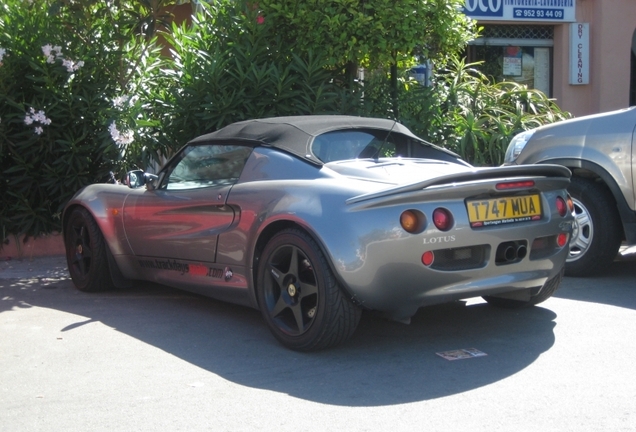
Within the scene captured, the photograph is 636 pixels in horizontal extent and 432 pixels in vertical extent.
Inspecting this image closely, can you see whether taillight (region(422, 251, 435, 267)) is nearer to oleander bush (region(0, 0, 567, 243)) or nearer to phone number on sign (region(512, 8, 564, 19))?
oleander bush (region(0, 0, 567, 243))

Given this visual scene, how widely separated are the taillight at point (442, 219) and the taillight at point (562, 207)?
946 mm

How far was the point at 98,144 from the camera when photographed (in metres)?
8.92

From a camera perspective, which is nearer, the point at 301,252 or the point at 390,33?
the point at 301,252

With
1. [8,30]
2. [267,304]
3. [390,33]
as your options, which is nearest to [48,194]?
[8,30]

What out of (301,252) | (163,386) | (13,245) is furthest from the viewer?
(13,245)

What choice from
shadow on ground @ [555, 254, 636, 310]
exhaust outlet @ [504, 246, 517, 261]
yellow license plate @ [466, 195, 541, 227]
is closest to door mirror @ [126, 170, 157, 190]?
yellow license plate @ [466, 195, 541, 227]

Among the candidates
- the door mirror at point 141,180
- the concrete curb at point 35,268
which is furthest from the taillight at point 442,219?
the concrete curb at point 35,268

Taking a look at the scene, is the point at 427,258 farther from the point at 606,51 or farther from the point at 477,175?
the point at 606,51

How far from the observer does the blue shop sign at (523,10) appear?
46.2ft

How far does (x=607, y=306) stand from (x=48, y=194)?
5670mm

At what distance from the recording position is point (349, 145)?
5.72 m

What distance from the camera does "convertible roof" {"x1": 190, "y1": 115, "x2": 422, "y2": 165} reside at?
5547mm

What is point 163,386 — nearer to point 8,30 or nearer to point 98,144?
point 98,144

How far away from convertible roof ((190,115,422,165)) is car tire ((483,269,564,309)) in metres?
1.35
